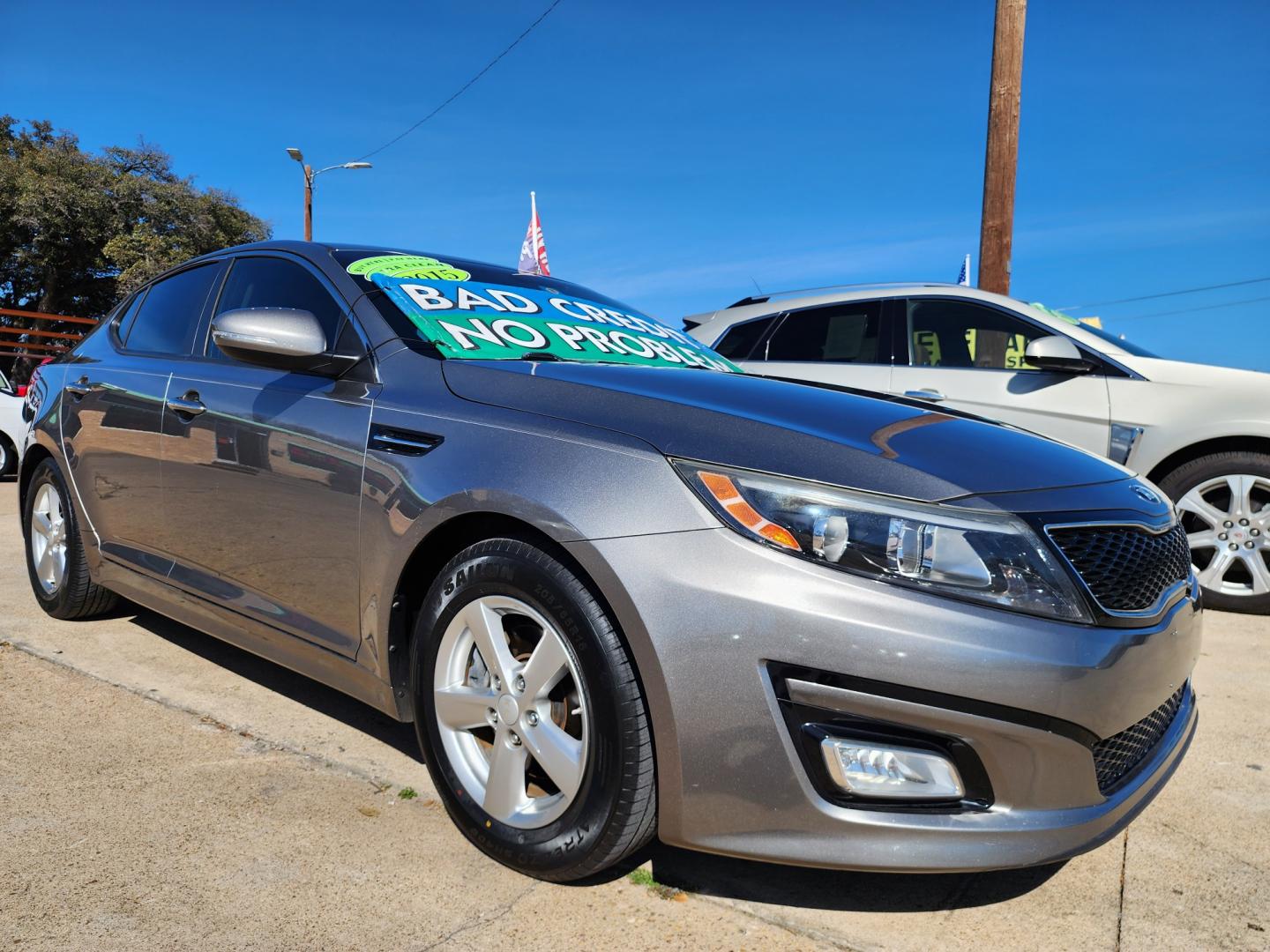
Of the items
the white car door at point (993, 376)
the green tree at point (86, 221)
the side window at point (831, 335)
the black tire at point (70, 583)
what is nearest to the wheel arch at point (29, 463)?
the black tire at point (70, 583)

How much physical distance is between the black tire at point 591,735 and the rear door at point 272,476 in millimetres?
471

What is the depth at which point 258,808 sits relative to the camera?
243cm

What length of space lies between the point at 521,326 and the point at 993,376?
332cm

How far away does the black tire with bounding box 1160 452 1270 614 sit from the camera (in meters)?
4.73

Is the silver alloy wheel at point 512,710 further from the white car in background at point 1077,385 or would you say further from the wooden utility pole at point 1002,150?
the wooden utility pole at point 1002,150

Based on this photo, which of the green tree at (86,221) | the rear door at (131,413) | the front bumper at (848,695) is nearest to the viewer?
the front bumper at (848,695)

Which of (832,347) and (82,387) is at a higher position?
(832,347)

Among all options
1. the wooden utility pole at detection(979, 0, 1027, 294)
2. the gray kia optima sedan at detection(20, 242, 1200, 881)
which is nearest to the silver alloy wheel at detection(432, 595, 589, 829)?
the gray kia optima sedan at detection(20, 242, 1200, 881)

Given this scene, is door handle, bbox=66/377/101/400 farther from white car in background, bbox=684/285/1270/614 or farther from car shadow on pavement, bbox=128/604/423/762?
white car in background, bbox=684/285/1270/614

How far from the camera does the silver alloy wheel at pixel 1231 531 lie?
4742 mm

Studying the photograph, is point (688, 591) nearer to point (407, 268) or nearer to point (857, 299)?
point (407, 268)

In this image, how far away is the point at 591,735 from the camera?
1944 millimetres

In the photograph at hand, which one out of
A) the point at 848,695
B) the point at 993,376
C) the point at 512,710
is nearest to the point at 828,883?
the point at 848,695

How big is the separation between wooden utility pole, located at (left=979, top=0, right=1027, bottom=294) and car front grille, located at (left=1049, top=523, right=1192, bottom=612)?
5599mm
